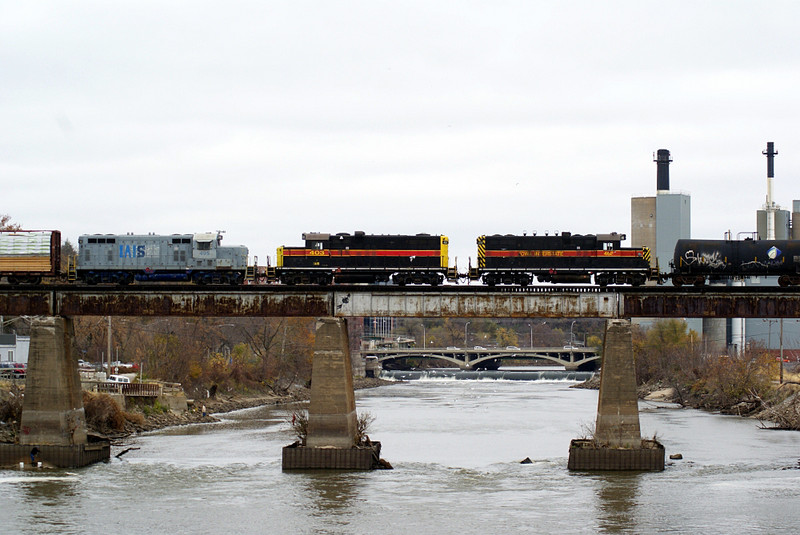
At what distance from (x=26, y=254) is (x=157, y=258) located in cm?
793

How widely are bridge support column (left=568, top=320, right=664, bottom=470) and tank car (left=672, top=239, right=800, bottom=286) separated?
36.2ft

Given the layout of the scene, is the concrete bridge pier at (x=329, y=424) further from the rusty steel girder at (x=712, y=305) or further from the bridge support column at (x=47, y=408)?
the rusty steel girder at (x=712, y=305)

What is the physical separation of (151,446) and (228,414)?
34.4m

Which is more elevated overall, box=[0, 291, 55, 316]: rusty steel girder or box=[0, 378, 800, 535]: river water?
box=[0, 291, 55, 316]: rusty steel girder

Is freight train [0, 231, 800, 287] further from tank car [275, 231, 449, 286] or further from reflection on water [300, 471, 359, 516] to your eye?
reflection on water [300, 471, 359, 516]

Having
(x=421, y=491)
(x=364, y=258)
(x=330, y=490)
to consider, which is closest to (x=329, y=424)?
(x=330, y=490)

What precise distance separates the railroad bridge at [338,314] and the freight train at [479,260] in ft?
21.7

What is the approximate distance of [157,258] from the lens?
6544 cm

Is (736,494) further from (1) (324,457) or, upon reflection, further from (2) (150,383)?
(2) (150,383)

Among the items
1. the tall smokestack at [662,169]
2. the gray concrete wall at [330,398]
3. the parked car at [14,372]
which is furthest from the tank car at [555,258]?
the tall smokestack at [662,169]

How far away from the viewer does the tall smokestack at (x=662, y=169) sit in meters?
167

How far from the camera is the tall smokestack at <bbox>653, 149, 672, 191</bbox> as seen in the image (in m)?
167

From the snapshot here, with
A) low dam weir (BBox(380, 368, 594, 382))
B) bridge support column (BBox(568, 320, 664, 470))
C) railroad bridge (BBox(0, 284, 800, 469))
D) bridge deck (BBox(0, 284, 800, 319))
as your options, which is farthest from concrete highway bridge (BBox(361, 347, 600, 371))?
bridge support column (BBox(568, 320, 664, 470))

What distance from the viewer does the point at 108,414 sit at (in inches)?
2928
